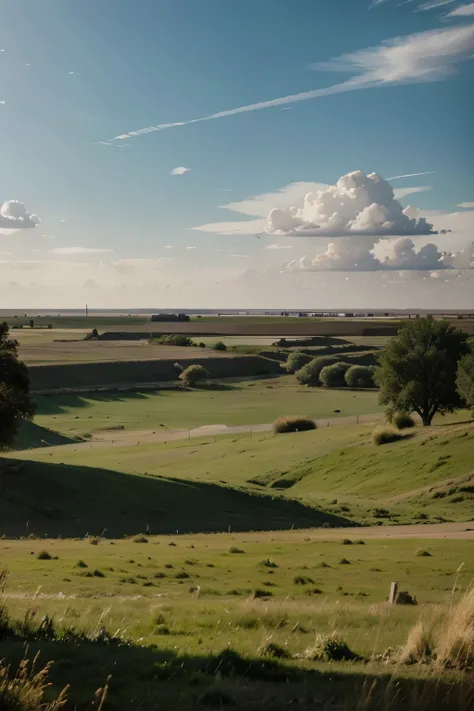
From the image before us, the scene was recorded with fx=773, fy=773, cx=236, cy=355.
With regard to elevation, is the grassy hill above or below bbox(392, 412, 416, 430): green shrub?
below

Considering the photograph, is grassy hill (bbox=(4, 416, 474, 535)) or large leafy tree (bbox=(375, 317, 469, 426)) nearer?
grassy hill (bbox=(4, 416, 474, 535))

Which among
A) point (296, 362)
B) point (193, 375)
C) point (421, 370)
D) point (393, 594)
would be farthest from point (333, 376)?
point (393, 594)

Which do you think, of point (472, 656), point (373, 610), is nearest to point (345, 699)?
point (472, 656)

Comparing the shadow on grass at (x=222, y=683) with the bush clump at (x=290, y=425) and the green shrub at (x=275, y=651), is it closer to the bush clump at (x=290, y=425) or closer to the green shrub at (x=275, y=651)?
the green shrub at (x=275, y=651)

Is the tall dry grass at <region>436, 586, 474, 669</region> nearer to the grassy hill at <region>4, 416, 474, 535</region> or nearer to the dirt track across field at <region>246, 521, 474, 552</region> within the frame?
the dirt track across field at <region>246, 521, 474, 552</region>

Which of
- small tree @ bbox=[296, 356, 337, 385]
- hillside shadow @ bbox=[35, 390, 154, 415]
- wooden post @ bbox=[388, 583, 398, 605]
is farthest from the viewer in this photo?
small tree @ bbox=[296, 356, 337, 385]

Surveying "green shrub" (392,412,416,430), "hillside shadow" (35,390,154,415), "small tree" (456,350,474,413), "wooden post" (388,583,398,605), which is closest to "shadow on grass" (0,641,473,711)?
"wooden post" (388,583,398,605)
